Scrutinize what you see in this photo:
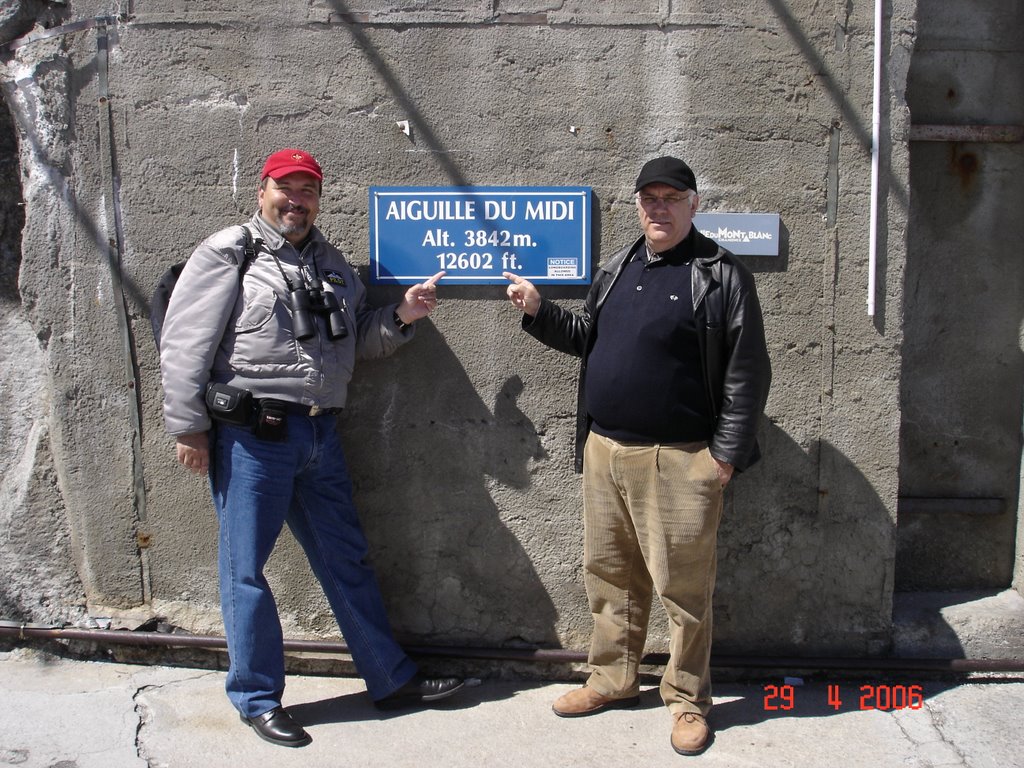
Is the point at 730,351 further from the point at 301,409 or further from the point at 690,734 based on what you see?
the point at 301,409

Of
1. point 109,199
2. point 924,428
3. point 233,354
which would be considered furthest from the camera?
point 924,428

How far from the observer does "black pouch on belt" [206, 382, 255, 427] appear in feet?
10.0

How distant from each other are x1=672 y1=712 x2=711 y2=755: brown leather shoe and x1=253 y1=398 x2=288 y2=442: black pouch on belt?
173 cm

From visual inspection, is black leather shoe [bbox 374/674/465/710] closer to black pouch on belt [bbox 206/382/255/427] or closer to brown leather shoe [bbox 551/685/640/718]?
brown leather shoe [bbox 551/685/640/718]

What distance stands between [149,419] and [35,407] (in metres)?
0.55

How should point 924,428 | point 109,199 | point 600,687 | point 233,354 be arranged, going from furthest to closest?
point 924,428
point 109,199
point 600,687
point 233,354

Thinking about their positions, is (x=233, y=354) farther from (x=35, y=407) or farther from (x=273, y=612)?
(x=35, y=407)

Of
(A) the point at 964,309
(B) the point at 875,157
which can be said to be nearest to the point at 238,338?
(B) the point at 875,157

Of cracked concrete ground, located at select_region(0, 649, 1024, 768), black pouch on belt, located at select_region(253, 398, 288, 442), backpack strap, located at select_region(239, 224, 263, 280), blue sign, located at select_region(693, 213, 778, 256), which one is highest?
blue sign, located at select_region(693, 213, 778, 256)

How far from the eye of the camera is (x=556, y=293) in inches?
141

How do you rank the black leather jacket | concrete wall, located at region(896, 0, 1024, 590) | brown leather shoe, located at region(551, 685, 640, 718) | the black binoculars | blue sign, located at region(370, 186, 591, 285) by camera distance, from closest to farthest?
the black leather jacket, the black binoculars, brown leather shoe, located at region(551, 685, 640, 718), blue sign, located at region(370, 186, 591, 285), concrete wall, located at region(896, 0, 1024, 590)

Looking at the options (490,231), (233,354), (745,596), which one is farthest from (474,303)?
(745,596)

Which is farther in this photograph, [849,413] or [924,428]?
[924,428]
